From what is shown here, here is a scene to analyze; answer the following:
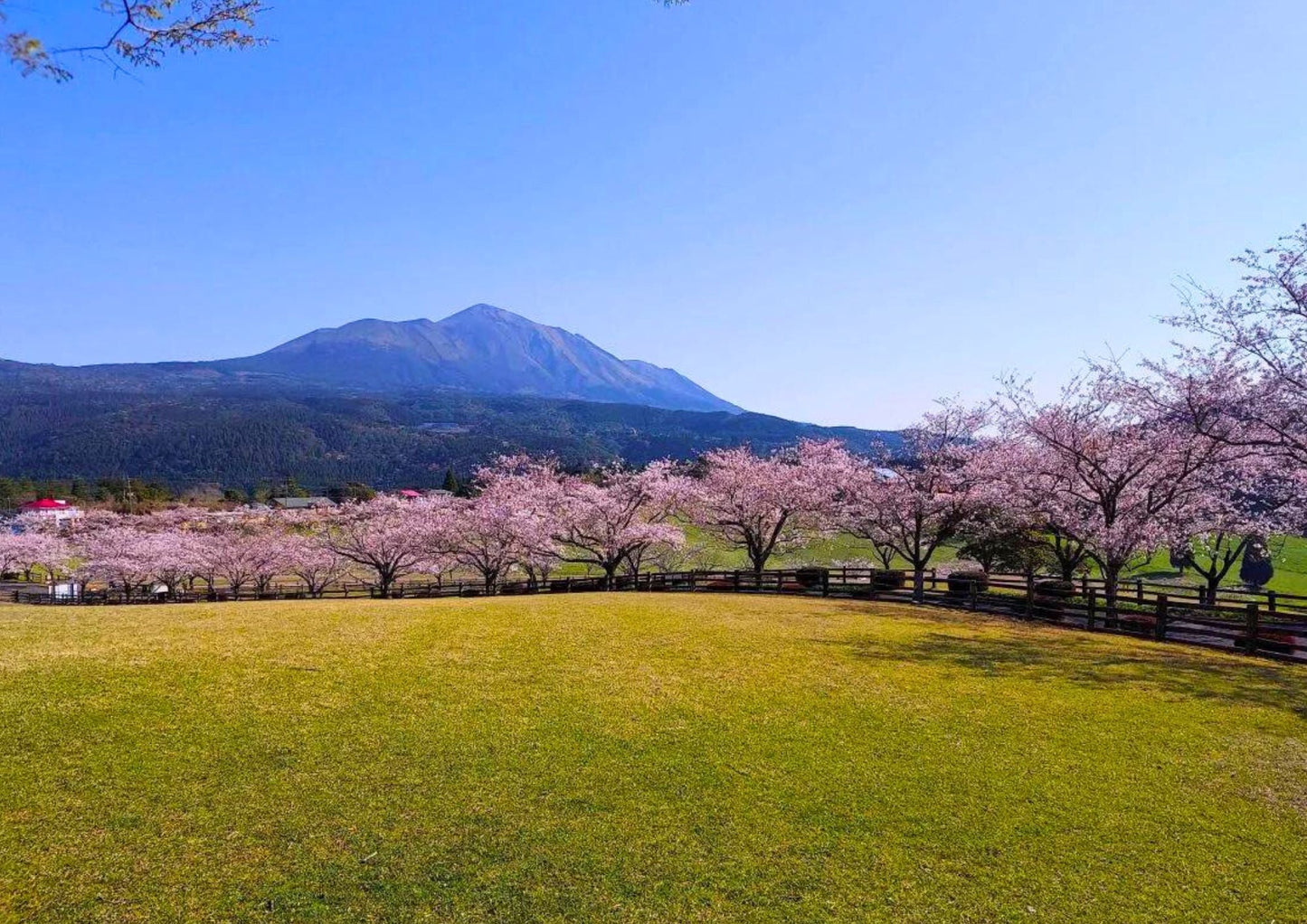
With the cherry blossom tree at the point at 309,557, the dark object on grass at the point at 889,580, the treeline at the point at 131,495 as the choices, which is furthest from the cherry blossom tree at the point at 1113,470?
the treeline at the point at 131,495

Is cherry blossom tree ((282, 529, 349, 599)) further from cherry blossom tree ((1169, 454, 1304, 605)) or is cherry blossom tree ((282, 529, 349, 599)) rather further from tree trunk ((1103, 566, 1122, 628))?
cherry blossom tree ((1169, 454, 1304, 605))

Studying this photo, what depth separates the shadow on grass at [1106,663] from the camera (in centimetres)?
1065

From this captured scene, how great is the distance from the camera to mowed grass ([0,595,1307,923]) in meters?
5.07

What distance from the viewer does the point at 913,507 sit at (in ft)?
93.8

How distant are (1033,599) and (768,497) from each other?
51.6ft

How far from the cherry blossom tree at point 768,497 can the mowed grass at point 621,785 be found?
21559 mm

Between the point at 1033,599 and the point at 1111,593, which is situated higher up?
the point at 1111,593

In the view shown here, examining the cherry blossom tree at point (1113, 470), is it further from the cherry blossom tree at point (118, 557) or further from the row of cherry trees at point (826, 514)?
the cherry blossom tree at point (118, 557)

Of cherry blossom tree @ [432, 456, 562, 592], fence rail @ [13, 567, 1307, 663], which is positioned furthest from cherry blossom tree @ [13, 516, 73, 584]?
cherry blossom tree @ [432, 456, 562, 592]

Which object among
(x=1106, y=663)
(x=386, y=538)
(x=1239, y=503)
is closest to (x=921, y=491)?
(x=1239, y=503)

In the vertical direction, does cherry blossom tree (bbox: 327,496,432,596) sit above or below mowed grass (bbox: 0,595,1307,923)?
below

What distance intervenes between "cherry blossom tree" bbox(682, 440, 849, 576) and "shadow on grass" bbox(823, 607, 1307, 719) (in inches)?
668

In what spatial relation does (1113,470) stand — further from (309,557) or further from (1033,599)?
(309,557)

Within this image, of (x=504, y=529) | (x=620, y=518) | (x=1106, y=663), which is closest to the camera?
(x=1106, y=663)
